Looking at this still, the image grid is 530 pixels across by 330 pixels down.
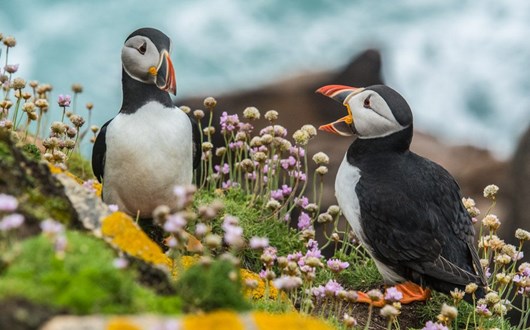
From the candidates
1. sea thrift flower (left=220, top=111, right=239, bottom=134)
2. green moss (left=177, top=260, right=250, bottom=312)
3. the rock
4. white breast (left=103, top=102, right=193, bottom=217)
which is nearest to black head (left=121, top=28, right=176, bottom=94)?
white breast (left=103, top=102, right=193, bottom=217)

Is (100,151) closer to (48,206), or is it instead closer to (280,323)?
(48,206)

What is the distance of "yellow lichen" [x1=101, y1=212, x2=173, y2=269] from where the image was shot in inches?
141

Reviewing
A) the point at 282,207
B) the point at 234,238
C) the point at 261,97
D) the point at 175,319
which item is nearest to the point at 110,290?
the point at 175,319

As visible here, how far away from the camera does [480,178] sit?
563 inches

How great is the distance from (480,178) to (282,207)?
8.42m

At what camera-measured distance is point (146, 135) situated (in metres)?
5.00

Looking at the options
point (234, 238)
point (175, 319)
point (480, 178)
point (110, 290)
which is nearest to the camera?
point (175, 319)

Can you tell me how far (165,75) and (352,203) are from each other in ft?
5.00

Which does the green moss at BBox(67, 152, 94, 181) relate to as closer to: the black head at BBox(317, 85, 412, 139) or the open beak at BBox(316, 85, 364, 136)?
the open beak at BBox(316, 85, 364, 136)

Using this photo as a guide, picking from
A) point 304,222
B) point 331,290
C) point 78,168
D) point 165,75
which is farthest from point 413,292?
point 78,168

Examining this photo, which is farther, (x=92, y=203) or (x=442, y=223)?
(x=442, y=223)

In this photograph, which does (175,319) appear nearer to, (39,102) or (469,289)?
(469,289)

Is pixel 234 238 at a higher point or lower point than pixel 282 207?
higher

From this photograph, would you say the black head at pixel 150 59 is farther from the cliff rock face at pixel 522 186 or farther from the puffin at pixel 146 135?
the cliff rock face at pixel 522 186
